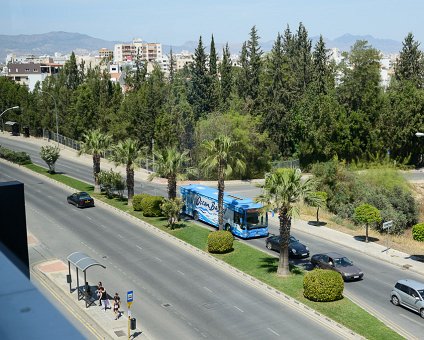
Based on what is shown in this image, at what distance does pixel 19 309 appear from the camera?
8.45 feet

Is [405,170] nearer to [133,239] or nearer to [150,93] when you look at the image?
[150,93]

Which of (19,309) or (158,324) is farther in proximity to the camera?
(158,324)

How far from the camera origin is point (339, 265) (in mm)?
32406

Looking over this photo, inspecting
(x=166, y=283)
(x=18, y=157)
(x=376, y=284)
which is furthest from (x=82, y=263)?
(x=18, y=157)

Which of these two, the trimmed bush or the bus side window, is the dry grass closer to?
the bus side window

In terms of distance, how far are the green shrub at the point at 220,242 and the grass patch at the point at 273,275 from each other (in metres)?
0.47

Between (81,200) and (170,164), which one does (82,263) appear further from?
(81,200)

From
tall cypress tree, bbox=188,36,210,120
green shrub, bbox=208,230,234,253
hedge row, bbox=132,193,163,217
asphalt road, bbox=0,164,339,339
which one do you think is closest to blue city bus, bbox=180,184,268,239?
hedge row, bbox=132,193,163,217

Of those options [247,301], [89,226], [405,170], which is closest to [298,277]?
[247,301]

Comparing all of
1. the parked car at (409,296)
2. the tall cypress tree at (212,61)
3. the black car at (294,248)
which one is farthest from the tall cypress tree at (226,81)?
the parked car at (409,296)

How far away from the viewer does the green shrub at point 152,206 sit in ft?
155

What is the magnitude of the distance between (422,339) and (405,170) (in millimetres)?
55795

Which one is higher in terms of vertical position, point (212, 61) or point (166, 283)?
point (212, 61)

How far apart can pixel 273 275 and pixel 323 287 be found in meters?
4.95
